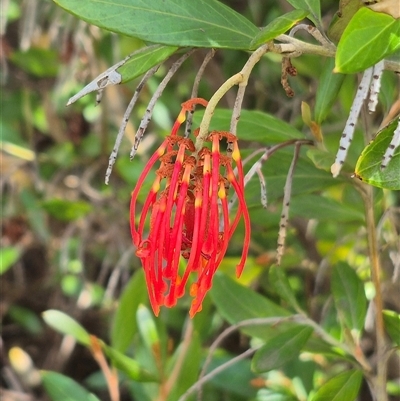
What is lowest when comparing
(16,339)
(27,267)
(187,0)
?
(16,339)

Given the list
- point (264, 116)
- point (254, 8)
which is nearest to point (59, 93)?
point (254, 8)

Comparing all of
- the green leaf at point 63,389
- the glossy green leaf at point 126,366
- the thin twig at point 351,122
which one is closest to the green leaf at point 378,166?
the thin twig at point 351,122

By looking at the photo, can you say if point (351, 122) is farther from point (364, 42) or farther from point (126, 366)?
point (126, 366)

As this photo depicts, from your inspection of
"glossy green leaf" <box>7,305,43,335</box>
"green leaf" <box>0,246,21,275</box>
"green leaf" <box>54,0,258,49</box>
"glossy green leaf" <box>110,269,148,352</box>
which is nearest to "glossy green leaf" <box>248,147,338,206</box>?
"green leaf" <box>54,0,258,49</box>

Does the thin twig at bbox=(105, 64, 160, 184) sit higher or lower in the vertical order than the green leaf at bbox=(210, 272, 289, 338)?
higher

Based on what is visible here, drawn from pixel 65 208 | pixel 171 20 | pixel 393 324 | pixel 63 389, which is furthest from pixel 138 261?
pixel 171 20

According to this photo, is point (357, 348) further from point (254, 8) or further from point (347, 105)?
point (254, 8)

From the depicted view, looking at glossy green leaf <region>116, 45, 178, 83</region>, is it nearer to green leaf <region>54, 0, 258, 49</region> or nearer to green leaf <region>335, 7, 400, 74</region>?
green leaf <region>54, 0, 258, 49</region>
